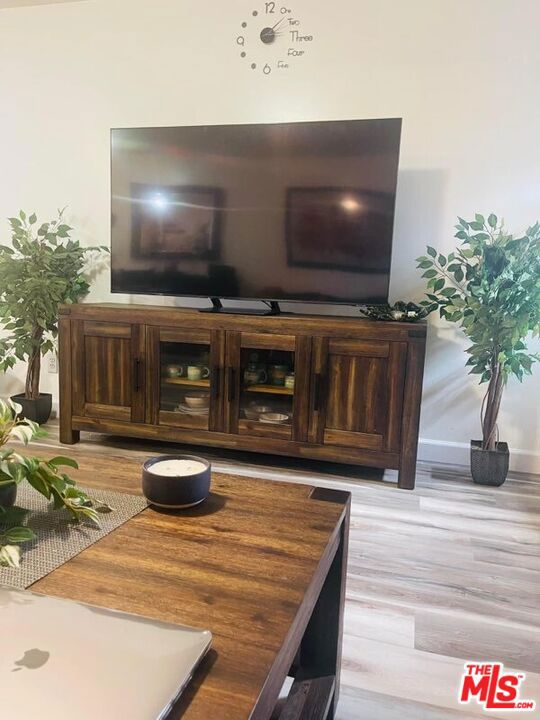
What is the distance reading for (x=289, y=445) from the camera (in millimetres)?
2584

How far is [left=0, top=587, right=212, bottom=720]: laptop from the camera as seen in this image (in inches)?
20.8

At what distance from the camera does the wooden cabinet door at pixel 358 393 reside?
241 centimetres

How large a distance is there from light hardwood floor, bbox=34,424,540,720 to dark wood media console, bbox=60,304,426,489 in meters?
0.18

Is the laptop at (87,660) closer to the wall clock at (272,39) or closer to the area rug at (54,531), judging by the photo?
the area rug at (54,531)

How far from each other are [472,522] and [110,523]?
1.64 m

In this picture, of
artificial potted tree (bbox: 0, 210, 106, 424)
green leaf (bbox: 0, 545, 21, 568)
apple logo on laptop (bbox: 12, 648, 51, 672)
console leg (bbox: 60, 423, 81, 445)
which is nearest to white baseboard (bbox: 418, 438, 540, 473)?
console leg (bbox: 60, 423, 81, 445)

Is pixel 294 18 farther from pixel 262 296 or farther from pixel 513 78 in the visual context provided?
pixel 262 296

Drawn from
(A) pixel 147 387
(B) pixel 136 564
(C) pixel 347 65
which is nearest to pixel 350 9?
(C) pixel 347 65

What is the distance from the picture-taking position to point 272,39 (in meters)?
2.85

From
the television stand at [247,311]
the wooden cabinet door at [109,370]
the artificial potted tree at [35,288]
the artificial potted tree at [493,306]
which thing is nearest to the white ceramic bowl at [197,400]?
the wooden cabinet door at [109,370]

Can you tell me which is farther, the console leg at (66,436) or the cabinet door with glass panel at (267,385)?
the console leg at (66,436)

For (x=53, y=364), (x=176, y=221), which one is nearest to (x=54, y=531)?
(x=176, y=221)

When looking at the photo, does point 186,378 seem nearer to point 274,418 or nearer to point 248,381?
point 248,381

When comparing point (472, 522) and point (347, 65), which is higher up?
point (347, 65)
